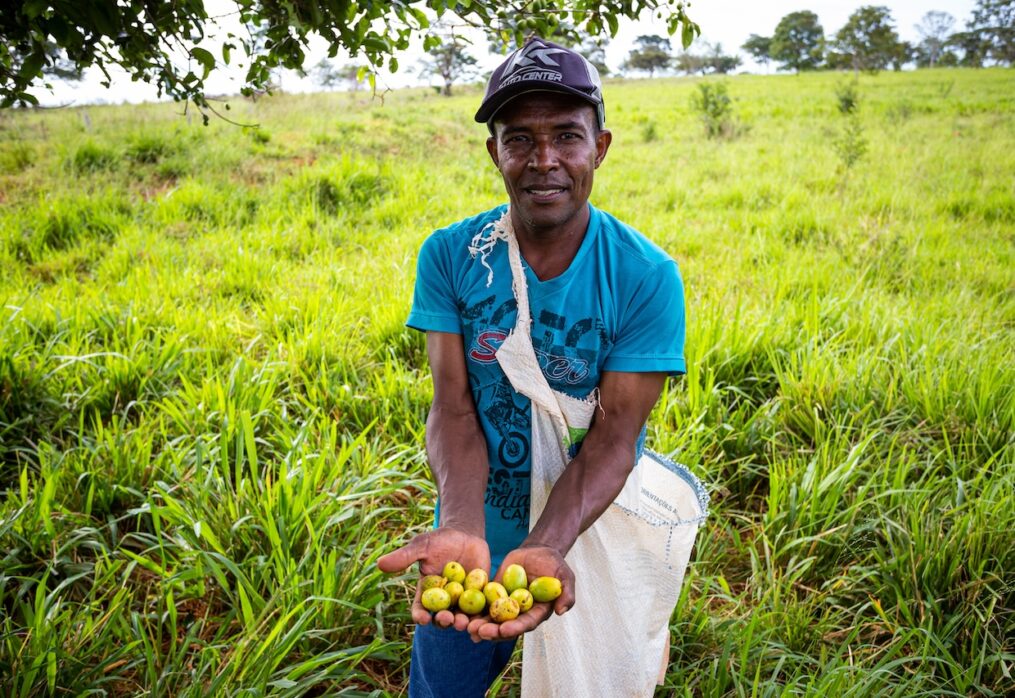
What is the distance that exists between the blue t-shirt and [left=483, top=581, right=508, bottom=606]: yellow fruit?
389 mm

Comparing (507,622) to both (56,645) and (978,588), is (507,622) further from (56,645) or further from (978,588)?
(978,588)

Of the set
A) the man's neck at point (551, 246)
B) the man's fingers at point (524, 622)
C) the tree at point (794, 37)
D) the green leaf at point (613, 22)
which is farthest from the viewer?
the tree at point (794, 37)

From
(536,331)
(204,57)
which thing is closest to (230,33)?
(204,57)

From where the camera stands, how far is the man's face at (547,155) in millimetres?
1521

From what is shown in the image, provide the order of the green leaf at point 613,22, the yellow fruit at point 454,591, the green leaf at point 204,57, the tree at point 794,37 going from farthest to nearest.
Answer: the tree at point 794,37
the green leaf at point 613,22
the green leaf at point 204,57
the yellow fruit at point 454,591

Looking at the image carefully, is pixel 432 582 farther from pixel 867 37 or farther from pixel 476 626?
pixel 867 37

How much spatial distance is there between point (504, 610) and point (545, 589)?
3.8 inches

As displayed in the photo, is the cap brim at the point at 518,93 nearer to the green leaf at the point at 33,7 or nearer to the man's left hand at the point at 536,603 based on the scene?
the green leaf at the point at 33,7

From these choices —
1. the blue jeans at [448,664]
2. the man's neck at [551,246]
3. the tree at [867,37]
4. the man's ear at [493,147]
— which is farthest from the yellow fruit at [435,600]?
the tree at [867,37]

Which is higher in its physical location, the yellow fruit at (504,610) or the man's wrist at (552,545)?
the man's wrist at (552,545)

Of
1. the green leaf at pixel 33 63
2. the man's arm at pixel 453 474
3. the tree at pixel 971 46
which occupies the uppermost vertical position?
the tree at pixel 971 46

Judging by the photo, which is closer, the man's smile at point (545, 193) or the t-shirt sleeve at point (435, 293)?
the man's smile at point (545, 193)

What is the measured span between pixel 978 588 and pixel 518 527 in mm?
1504

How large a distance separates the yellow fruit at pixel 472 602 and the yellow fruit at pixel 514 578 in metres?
0.06
